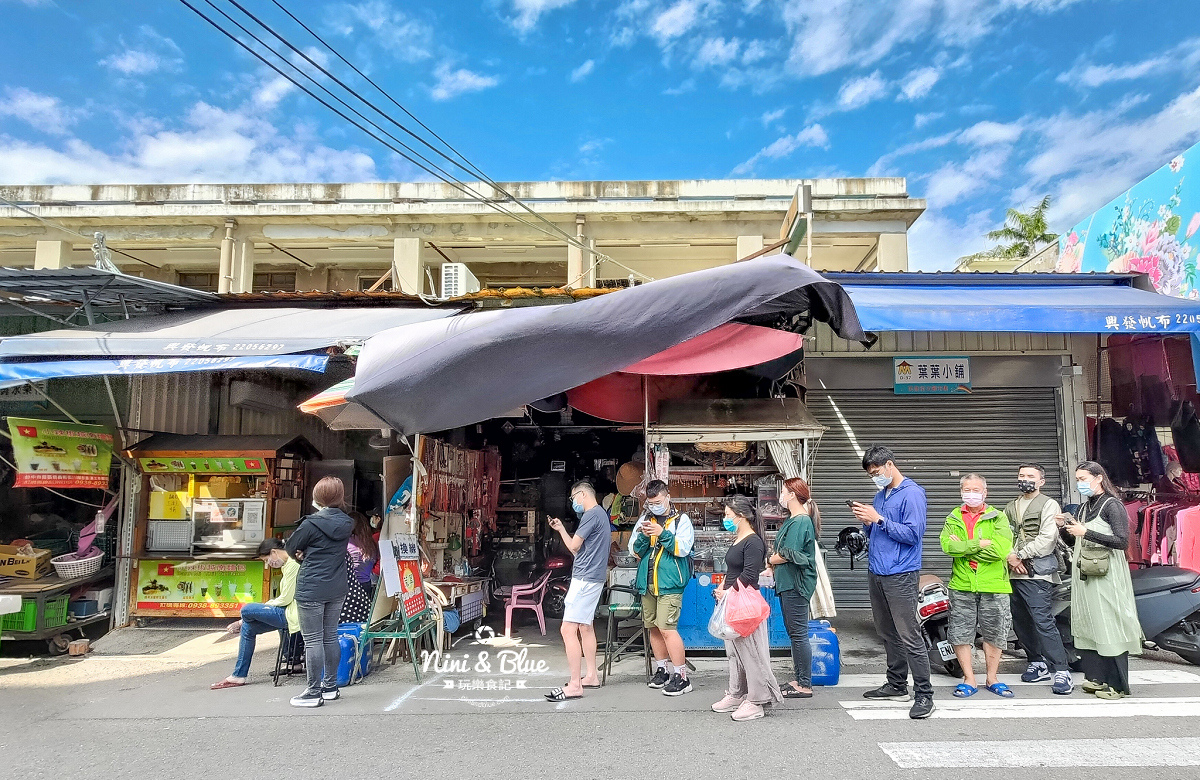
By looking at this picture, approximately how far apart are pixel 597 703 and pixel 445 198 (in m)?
12.0

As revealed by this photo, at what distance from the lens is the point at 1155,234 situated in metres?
9.73

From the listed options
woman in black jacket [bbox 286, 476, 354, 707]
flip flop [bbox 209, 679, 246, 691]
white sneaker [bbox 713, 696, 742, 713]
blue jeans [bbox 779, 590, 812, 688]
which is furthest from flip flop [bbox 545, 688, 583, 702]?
flip flop [bbox 209, 679, 246, 691]

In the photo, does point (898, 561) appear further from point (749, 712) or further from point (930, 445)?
point (930, 445)

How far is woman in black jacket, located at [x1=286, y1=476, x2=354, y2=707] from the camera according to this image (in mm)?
5398

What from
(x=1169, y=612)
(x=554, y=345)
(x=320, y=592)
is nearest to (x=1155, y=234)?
(x=1169, y=612)

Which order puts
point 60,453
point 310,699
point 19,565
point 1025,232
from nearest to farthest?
point 310,699 → point 60,453 → point 19,565 → point 1025,232

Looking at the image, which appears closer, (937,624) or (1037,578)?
(1037,578)

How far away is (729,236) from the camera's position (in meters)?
15.2

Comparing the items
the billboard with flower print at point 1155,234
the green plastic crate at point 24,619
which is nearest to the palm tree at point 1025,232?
the billboard with flower print at point 1155,234

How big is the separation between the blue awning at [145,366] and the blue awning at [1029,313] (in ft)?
16.4

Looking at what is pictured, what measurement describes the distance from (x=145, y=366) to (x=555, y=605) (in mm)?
4985

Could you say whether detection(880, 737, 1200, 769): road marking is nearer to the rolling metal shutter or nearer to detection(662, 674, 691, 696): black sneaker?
detection(662, 674, 691, 696): black sneaker

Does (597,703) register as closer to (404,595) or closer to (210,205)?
(404,595)

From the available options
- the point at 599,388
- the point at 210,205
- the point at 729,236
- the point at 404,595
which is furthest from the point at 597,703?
the point at 210,205
